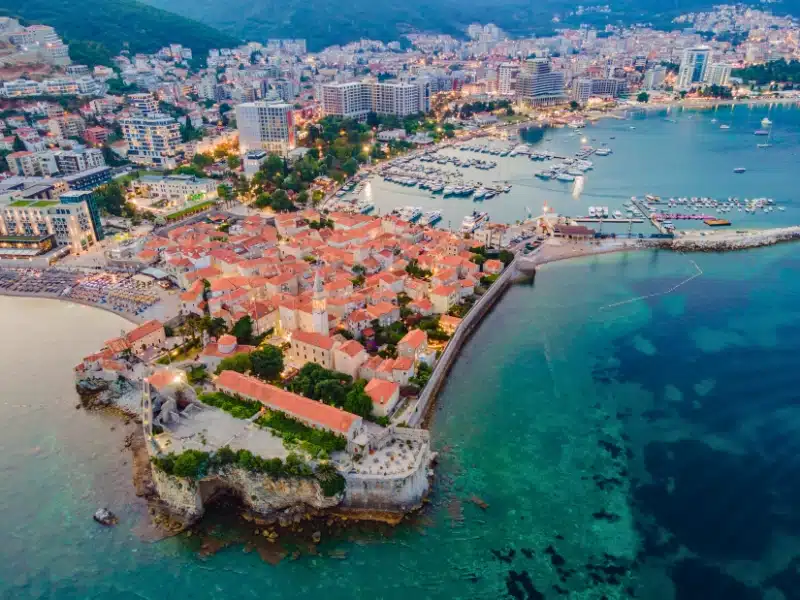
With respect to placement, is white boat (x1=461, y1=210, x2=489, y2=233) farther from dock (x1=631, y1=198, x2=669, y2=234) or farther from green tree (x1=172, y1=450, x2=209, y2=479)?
green tree (x1=172, y1=450, x2=209, y2=479)

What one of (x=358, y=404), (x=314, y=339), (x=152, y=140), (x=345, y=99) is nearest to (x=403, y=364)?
(x=358, y=404)

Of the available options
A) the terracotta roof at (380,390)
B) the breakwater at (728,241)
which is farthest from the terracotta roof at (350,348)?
the breakwater at (728,241)

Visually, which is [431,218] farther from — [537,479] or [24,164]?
[24,164]

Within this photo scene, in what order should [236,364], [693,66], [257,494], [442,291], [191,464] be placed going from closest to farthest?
[191,464] → [257,494] → [236,364] → [442,291] → [693,66]

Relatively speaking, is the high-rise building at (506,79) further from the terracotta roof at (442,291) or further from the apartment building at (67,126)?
the terracotta roof at (442,291)

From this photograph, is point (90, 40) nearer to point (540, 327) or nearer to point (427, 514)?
point (540, 327)

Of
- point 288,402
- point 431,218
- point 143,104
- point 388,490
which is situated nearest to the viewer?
point 388,490

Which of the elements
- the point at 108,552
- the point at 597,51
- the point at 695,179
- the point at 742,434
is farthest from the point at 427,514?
the point at 597,51
